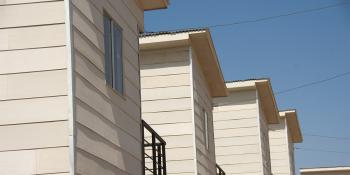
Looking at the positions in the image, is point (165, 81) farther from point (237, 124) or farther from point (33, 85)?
point (33, 85)

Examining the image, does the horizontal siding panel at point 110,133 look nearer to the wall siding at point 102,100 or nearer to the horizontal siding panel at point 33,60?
the wall siding at point 102,100

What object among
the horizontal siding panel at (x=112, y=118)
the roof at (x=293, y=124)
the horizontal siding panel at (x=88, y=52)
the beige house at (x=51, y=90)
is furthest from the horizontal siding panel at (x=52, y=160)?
the roof at (x=293, y=124)

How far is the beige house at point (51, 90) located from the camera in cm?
843

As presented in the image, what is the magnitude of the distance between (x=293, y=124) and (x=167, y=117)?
1786cm

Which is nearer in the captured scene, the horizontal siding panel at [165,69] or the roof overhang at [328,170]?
the horizontal siding panel at [165,69]

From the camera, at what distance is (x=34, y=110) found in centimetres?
859

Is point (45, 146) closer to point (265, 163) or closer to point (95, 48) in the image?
point (95, 48)

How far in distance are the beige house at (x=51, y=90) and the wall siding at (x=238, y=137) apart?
1447 cm

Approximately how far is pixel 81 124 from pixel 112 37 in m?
2.61

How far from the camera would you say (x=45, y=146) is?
843cm

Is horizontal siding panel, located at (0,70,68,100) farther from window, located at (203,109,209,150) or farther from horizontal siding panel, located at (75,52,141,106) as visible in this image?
window, located at (203,109,209,150)

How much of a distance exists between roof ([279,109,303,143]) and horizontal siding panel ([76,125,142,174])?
20729 millimetres

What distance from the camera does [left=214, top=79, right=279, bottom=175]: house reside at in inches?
949

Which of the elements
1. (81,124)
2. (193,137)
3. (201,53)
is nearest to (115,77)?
(81,124)
